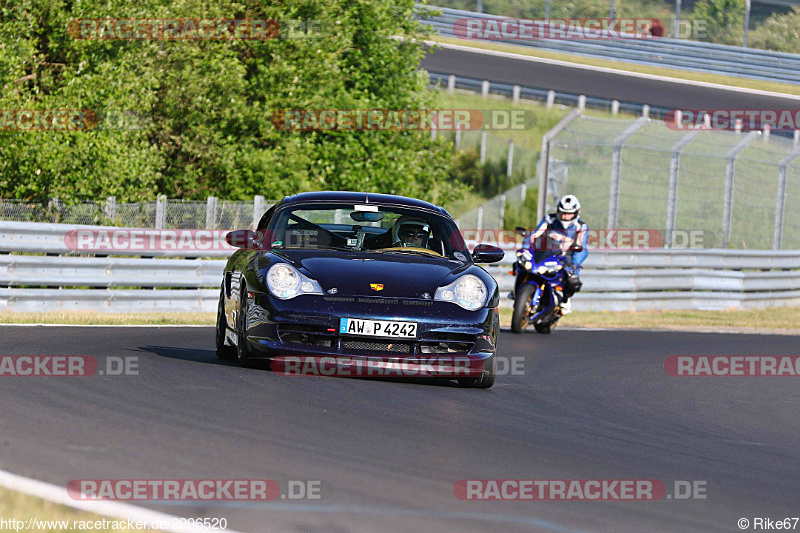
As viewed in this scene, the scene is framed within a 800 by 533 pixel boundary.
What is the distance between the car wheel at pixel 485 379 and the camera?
8727 millimetres

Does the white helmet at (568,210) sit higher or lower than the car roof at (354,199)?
lower

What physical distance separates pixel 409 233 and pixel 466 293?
1092mm

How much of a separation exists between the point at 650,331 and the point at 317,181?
350 inches

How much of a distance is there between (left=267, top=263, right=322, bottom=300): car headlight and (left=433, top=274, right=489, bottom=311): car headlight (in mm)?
811

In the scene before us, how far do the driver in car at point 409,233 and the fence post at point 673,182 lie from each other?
39.8 ft

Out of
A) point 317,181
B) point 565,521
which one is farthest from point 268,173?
point 565,521

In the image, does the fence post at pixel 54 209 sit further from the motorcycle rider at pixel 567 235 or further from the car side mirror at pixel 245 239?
the car side mirror at pixel 245 239

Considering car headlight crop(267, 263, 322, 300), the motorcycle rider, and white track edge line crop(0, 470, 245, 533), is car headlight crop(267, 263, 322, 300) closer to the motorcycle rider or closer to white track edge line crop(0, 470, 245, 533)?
white track edge line crop(0, 470, 245, 533)

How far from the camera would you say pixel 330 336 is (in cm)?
825

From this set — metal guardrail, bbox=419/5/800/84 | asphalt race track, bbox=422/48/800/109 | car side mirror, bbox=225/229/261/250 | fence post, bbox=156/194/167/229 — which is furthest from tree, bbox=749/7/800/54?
car side mirror, bbox=225/229/261/250

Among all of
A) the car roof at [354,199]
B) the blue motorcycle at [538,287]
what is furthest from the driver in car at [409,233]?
the blue motorcycle at [538,287]

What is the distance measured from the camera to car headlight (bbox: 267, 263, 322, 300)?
8367 mm

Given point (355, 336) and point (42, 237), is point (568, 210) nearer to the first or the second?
point (42, 237)

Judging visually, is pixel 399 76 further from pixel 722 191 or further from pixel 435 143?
pixel 722 191
